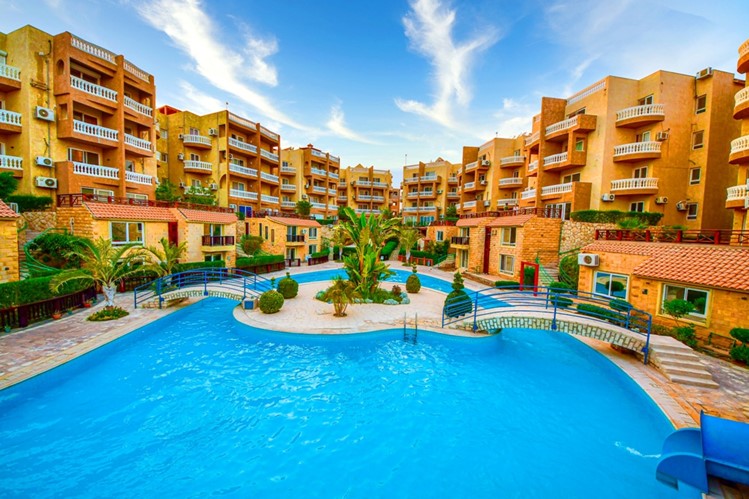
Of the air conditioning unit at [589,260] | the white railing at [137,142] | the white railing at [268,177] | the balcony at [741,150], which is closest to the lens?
the air conditioning unit at [589,260]

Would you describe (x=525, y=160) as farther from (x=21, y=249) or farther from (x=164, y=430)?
(x=21, y=249)

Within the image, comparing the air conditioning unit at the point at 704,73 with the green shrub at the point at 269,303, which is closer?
the green shrub at the point at 269,303

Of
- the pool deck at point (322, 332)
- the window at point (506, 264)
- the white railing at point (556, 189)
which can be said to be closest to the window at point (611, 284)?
the pool deck at point (322, 332)

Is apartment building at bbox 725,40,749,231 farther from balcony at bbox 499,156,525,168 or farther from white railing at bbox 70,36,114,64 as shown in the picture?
white railing at bbox 70,36,114,64

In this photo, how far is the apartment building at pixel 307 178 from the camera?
52.2m

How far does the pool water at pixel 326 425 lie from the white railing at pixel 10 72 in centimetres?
2364

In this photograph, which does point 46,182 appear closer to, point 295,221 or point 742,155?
point 295,221

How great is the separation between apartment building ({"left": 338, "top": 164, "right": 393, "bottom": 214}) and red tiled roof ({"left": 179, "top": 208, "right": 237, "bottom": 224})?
3570 cm

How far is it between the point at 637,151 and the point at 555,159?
627 cm

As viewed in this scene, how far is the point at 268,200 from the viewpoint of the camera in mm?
43156

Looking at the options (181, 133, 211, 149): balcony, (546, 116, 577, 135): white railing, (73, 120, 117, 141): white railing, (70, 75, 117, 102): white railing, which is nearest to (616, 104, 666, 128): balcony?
(546, 116, 577, 135): white railing

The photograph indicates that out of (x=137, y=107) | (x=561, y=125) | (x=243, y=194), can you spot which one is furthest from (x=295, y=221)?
(x=561, y=125)

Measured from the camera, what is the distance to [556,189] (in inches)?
1158

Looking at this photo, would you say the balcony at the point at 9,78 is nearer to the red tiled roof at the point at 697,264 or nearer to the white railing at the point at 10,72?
the white railing at the point at 10,72
